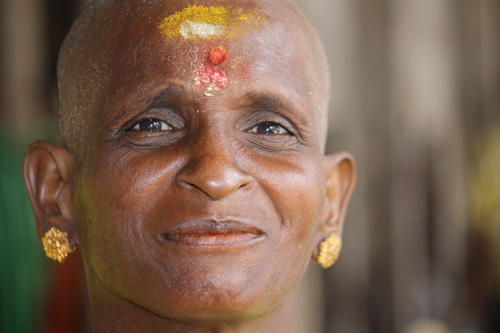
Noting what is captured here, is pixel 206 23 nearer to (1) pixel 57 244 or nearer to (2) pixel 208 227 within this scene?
(2) pixel 208 227

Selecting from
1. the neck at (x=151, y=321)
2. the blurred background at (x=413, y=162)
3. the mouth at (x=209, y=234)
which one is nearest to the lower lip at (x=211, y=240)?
the mouth at (x=209, y=234)

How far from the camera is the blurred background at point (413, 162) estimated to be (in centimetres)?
595

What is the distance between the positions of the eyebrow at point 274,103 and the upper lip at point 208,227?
368 mm

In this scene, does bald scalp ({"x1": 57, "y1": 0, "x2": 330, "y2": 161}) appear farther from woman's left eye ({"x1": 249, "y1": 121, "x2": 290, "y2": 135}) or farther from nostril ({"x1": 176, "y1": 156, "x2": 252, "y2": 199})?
nostril ({"x1": 176, "y1": 156, "x2": 252, "y2": 199})

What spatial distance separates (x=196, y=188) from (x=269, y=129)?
0.36 metres

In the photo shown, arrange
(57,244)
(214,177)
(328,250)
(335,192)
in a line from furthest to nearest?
1. (335,192)
2. (328,250)
3. (57,244)
4. (214,177)

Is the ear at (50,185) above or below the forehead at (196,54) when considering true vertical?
below

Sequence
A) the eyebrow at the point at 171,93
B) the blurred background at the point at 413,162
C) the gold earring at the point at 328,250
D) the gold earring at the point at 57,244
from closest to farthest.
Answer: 1. the eyebrow at the point at 171,93
2. the gold earring at the point at 57,244
3. the gold earring at the point at 328,250
4. the blurred background at the point at 413,162

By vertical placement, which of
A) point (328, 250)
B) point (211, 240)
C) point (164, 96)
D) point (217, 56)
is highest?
point (217, 56)

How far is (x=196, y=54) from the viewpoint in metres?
1.87

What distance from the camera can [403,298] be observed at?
235 inches

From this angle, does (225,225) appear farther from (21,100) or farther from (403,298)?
(403,298)

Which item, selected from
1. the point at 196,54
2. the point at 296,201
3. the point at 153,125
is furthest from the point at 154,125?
the point at 296,201

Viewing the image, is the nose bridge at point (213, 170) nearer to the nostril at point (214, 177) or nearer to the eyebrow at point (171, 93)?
the nostril at point (214, 177)
